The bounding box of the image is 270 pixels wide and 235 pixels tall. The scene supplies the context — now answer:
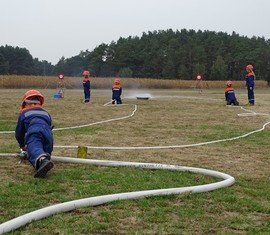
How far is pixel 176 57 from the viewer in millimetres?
94438

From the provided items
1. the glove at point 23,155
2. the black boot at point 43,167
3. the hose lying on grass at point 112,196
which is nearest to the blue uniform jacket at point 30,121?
the glove at point 23,155

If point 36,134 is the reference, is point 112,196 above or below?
below

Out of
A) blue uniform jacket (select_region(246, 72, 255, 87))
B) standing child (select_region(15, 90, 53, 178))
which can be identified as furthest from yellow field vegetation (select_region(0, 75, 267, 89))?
standing child (select_region(15, 90, 53, 178))

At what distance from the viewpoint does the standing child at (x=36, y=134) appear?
5.66 metres

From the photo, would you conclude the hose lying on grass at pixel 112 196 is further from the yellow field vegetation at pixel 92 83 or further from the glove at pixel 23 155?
the yellow field vegetation at pixel 92 83

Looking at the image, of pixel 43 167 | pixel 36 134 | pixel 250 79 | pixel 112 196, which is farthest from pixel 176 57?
pixel 112 196

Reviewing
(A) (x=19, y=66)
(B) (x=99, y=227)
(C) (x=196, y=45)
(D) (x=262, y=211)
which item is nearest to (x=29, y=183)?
(B) (x=99, y=227)

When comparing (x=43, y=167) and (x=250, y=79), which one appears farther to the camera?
(x=250, y=79)

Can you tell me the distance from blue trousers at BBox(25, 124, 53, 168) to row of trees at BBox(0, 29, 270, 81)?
83268 millimetres

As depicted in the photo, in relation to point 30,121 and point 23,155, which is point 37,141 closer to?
point 30,121

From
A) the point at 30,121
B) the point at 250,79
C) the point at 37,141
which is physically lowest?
the point at 37,141

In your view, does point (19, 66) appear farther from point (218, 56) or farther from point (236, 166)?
point (236, 166)

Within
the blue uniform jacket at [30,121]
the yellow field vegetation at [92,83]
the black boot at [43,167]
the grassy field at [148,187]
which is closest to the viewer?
the grassy field at [148,187]

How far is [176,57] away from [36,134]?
8979cm
